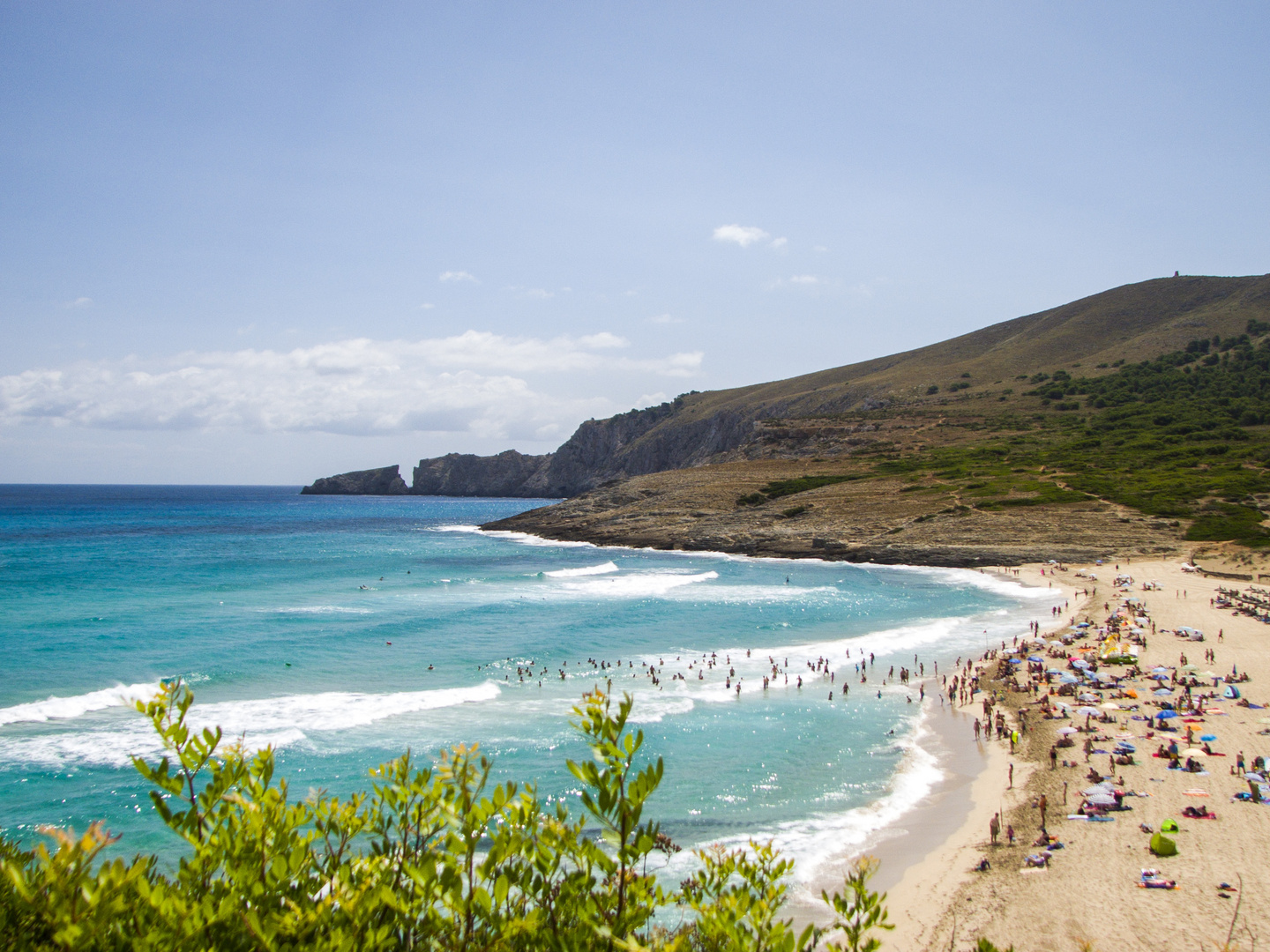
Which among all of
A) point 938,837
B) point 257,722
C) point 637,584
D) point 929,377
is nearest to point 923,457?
point 929,377

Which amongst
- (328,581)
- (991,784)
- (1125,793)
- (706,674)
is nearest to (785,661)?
(706,674)

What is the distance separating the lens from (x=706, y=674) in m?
29.6

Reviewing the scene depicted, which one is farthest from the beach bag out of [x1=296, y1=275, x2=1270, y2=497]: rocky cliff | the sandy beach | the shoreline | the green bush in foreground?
[x1=296, y1=275, x2=1270, y2=497]: rocky cliff

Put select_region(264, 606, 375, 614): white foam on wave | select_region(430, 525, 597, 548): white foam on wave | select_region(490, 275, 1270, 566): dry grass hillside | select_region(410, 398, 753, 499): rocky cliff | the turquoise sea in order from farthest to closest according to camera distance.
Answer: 1. select_region(410, 398, 753, 499): rocky cliff
2. select_region(430, 525, 597, 548): white foam on wave
3. select_region(490, 275, 1270, 566): dry grass hillside
4. select_region(264, 606, 375, 614): white foam on wave
5. the turquoise sea

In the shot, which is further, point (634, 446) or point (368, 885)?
point (634, 446)

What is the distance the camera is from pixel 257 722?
23.2m

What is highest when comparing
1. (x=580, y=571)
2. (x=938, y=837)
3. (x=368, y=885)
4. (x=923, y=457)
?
(x=923, y=457)

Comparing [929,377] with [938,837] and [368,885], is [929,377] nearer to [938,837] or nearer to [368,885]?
[938,837]

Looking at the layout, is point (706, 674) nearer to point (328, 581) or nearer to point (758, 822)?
point (758, 822)

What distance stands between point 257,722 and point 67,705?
741 cm

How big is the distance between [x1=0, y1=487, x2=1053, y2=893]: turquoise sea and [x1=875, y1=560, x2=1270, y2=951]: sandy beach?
2.05 m

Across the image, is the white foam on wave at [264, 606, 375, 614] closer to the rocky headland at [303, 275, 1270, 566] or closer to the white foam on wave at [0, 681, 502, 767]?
the white foam on wave at [0, 681, 502, 767]

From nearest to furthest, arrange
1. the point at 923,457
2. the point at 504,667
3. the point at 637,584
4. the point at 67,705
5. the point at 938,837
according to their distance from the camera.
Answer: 1. the point at 938,837
2. the point at 67,705
3. the point at 504,667
4. the point at 637,584
5. the point at 923,457

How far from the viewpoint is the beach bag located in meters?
13.9
